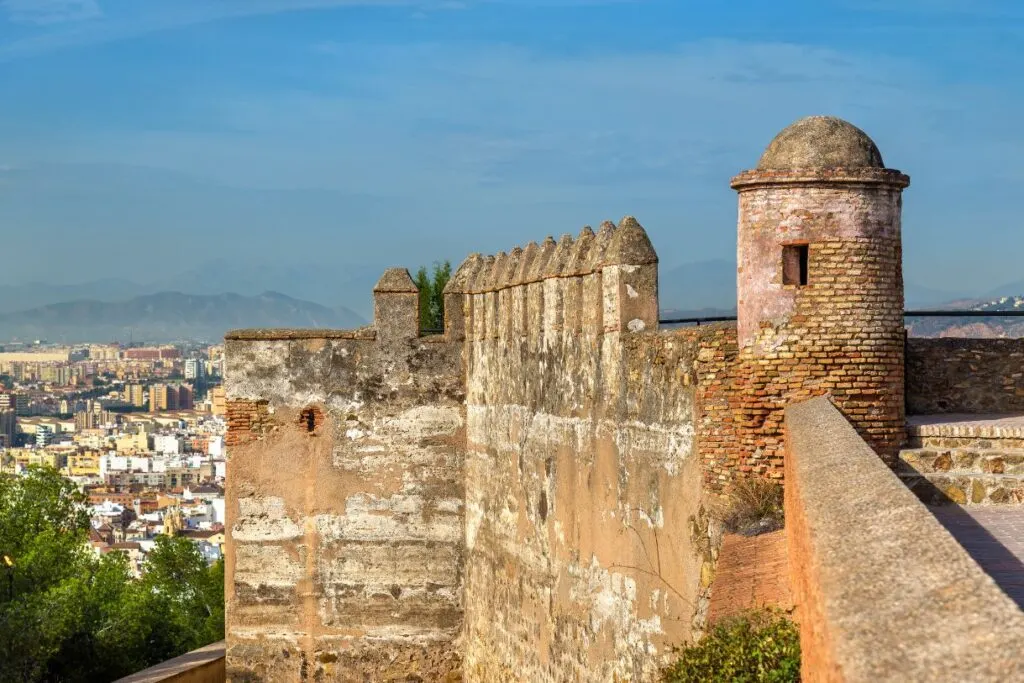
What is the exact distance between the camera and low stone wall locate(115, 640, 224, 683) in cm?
1889

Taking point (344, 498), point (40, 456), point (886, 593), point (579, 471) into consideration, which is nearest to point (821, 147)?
point (579, 471)

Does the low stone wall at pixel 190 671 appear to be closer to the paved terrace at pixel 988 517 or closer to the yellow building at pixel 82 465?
the paved terrace at pixel 988 517

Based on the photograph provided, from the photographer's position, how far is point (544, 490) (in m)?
13.9

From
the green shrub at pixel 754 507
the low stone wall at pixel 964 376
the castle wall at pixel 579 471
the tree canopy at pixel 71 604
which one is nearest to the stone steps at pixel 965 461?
the green shrub at pixel 754 507

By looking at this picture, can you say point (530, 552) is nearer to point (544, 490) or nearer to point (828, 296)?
point (544, 490)

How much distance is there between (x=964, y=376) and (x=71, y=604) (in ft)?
56.8

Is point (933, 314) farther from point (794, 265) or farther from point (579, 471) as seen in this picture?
point (794, 265)

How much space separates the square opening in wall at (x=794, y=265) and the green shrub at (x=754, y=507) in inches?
45.1

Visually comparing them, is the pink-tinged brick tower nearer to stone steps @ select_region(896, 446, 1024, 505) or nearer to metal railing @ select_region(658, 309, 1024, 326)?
stone steps @ select_region(896, 446, 1024, 505)

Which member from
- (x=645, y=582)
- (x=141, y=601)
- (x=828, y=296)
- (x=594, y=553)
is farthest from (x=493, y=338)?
(x=141, y=601)

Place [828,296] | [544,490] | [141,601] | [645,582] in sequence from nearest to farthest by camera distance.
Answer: [828,296], [645,582], [544,490], [141,601]

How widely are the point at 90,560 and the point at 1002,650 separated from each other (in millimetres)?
28107

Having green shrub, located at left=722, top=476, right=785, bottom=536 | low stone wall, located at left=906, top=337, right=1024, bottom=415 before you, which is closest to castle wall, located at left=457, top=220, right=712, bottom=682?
green shrub, located at left=722, top=476, right=785, bottom=536

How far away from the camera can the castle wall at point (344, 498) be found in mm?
17688
